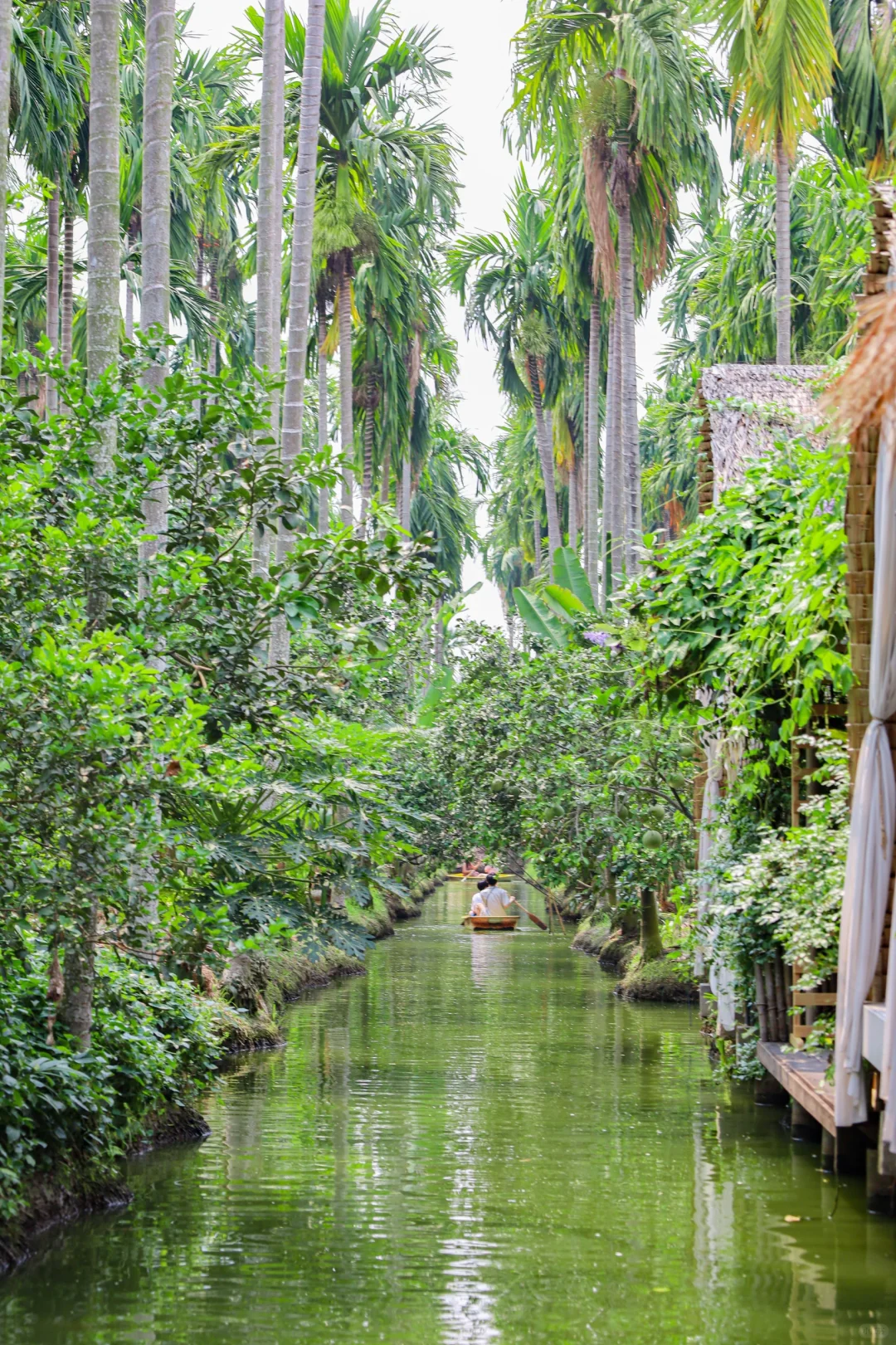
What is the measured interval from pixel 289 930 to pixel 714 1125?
388 cm

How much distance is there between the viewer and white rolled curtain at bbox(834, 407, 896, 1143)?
8.23 metres

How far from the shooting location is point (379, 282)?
32.2 metres

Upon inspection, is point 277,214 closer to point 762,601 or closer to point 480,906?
point 762,601

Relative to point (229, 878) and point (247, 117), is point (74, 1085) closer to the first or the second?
point (229, 878)

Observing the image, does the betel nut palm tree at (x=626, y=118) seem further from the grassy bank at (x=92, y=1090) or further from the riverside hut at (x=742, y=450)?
the grassy bank at (x=92, y=1090)

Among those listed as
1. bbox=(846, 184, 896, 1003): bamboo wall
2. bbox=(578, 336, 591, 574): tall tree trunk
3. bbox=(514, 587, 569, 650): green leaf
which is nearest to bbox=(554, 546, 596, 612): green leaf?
bbox=(514, 587, 569, 650): green leaf

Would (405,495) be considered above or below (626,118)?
below

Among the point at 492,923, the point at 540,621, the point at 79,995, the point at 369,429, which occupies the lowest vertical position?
the point at 492,923

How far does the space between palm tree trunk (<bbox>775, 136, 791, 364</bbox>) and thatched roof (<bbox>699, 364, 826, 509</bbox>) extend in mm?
6653

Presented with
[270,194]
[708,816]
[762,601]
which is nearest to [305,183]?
[270,194]

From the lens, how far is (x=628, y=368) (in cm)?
2895

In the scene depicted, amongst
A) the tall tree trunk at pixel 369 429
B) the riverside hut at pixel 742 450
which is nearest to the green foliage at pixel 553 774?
the riverside hut at pixel 742 450

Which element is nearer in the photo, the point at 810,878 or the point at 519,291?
A: the point at 810,878

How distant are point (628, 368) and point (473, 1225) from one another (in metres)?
21.8
